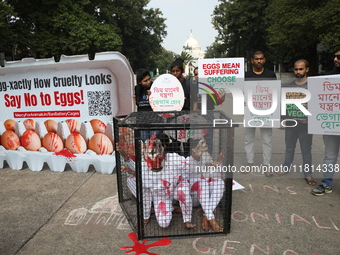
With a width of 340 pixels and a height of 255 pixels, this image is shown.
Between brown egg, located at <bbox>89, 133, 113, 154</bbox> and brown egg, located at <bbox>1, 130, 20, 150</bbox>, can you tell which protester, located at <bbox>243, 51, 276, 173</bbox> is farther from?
brown egg, located at <bbox>1, 130, 20, 150</bbox>

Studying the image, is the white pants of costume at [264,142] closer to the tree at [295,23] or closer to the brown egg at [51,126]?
the brown egg at [51,126]

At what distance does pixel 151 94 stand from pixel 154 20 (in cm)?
3398

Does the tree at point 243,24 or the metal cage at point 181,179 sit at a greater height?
the tree at point 243,24

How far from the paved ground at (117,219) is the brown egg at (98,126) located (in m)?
0.76

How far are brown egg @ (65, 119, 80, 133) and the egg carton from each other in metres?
0.06

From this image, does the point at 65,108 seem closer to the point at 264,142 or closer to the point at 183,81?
the point at 183,81

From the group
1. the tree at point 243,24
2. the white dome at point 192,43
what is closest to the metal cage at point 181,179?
the tree at point 243,24

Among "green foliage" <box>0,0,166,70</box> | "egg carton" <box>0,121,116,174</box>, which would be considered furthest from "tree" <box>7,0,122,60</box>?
"egg carton" <box>0,121,116,174</box>

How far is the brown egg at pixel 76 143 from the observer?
4.72 meters

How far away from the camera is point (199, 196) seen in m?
2.89

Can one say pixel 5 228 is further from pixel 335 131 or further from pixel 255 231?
pixel 335 131

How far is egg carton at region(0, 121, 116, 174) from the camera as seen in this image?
4.63 m

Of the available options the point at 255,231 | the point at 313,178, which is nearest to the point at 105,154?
the point at 255,231

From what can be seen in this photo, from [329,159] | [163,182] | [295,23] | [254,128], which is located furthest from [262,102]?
[295,23]
